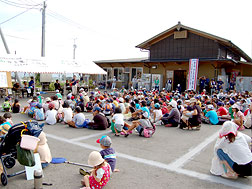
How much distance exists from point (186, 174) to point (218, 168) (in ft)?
2.09

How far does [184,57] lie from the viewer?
2159 centimetres

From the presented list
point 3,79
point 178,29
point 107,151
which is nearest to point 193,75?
point 178,29

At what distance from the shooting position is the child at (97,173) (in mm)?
3240

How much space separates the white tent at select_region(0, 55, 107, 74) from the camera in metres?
13.8

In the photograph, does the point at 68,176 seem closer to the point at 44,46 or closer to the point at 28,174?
the point at 28,174

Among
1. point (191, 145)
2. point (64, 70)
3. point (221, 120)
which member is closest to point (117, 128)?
point (191, 145)

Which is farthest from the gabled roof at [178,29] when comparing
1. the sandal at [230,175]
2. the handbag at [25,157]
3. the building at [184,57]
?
the handbag at [25,157]

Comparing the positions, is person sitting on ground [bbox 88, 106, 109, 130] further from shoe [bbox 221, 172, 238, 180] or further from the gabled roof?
the gabled roof

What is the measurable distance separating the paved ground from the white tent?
8.20 m

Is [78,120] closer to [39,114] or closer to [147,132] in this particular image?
[39,114]

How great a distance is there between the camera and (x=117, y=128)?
22.7 ft

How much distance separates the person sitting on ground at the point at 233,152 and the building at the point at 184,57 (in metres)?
16.1

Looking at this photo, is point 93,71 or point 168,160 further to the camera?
point 93,71

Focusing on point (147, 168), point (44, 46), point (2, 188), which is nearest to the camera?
point (2, 188)
